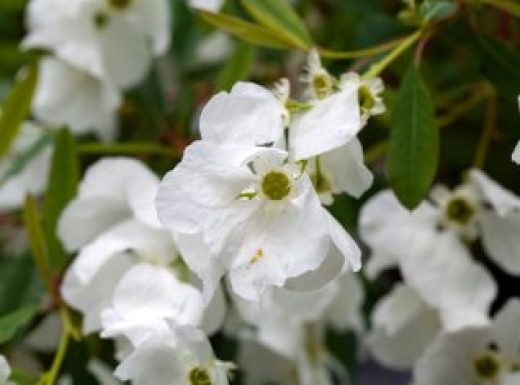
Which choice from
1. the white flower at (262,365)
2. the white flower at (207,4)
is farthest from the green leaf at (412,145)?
the white flower at (262,365)

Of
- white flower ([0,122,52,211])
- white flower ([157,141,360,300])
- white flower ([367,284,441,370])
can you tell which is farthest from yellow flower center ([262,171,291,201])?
white flower ([0,122,52,211])

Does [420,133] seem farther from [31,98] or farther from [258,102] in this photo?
[31,98]

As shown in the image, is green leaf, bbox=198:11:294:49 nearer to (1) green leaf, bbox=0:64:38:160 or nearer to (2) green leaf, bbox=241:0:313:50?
(2) green leaf, bbox=241:0:313:50

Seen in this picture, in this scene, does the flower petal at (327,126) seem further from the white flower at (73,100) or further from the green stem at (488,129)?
the white flower at (73,100)

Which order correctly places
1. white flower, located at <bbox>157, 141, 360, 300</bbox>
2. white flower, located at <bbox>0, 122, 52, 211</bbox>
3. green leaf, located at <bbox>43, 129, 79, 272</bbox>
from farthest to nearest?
white flower, located at <bbox>0, 122, 52, 211</bbox>, green leaf, located at <bbox>43, 129, 79, 272</bbox>, white flower, located at <bbox>157, 141, 360, 300</bbox>

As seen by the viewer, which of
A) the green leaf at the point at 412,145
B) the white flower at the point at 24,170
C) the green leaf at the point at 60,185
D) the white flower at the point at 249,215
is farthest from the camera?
the white flower at the point at 24,170

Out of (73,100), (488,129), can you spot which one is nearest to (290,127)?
(488,129)

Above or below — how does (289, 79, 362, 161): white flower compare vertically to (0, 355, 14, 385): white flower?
above
